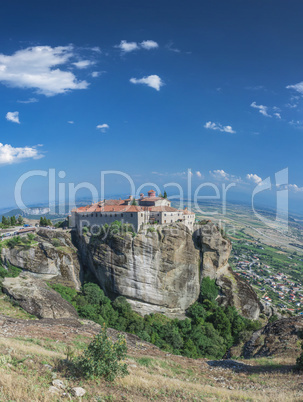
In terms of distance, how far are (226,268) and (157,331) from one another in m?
16.1

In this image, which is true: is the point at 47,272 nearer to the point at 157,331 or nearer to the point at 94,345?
the point at 157,331

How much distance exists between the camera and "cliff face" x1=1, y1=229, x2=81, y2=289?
33.8 metres

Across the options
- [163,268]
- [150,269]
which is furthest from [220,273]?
[150,269]

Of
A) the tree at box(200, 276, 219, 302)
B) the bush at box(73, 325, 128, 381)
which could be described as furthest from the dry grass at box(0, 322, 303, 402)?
the tree at box(200, 276, 219, 302)

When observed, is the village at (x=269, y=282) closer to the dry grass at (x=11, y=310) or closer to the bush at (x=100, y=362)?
the dry grass at (x=11, y=310)

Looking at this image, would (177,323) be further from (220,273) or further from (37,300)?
(37,300)

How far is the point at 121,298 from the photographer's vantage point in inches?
1377

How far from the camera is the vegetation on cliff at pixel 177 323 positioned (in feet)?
99.6

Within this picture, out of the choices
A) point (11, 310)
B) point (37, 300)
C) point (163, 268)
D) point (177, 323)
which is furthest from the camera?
point (163, 268)

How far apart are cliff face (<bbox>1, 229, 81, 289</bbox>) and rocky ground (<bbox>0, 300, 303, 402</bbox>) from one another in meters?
16.8

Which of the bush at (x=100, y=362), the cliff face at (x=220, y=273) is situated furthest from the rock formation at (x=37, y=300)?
the cliff face at (x=220, y=273)

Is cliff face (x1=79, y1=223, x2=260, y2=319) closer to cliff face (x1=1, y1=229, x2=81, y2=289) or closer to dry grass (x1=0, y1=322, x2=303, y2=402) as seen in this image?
cliff face (x1=1, y1=229, x2=81, y2=289)

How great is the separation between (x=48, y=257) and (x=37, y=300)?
394 inches

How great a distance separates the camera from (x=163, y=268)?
3625cm
